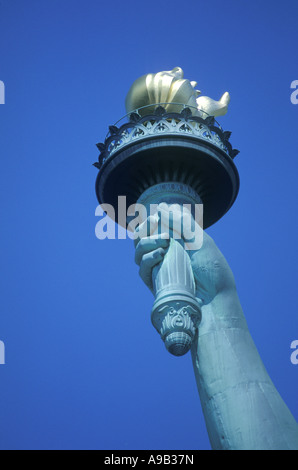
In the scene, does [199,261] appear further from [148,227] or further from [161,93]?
[161,93]

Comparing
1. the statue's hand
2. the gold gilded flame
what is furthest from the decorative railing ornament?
the statue's hand

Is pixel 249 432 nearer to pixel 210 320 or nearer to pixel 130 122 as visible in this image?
pixel 210 320

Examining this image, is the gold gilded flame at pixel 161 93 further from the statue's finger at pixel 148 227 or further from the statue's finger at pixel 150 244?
the statue's finger at pixel 150 244

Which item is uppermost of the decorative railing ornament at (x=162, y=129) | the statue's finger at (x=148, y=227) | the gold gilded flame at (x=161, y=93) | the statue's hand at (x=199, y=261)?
the gold gilded flame at (x=161, y=93)

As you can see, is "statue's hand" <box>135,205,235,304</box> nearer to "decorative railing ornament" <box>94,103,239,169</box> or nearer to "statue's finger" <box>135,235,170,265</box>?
"statue's finger" <box>135,235,170,265</box>

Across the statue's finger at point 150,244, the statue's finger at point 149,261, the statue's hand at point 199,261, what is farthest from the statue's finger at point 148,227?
the statue's finger at point 149,261

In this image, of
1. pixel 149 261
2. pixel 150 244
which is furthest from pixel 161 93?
pixel 149 261

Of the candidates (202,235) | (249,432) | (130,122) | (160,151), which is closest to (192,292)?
(202,235)

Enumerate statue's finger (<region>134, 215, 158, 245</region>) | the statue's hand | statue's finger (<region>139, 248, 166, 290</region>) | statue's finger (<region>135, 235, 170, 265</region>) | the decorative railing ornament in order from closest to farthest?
the statue's hand, statue's finger (<region>139, 248, 166, 290</region>), statue's finger (<region>135, 235, 170, 265</region>), statue's finger (<region>134, 215, 158, 245</region>), the decorative railing ornament
